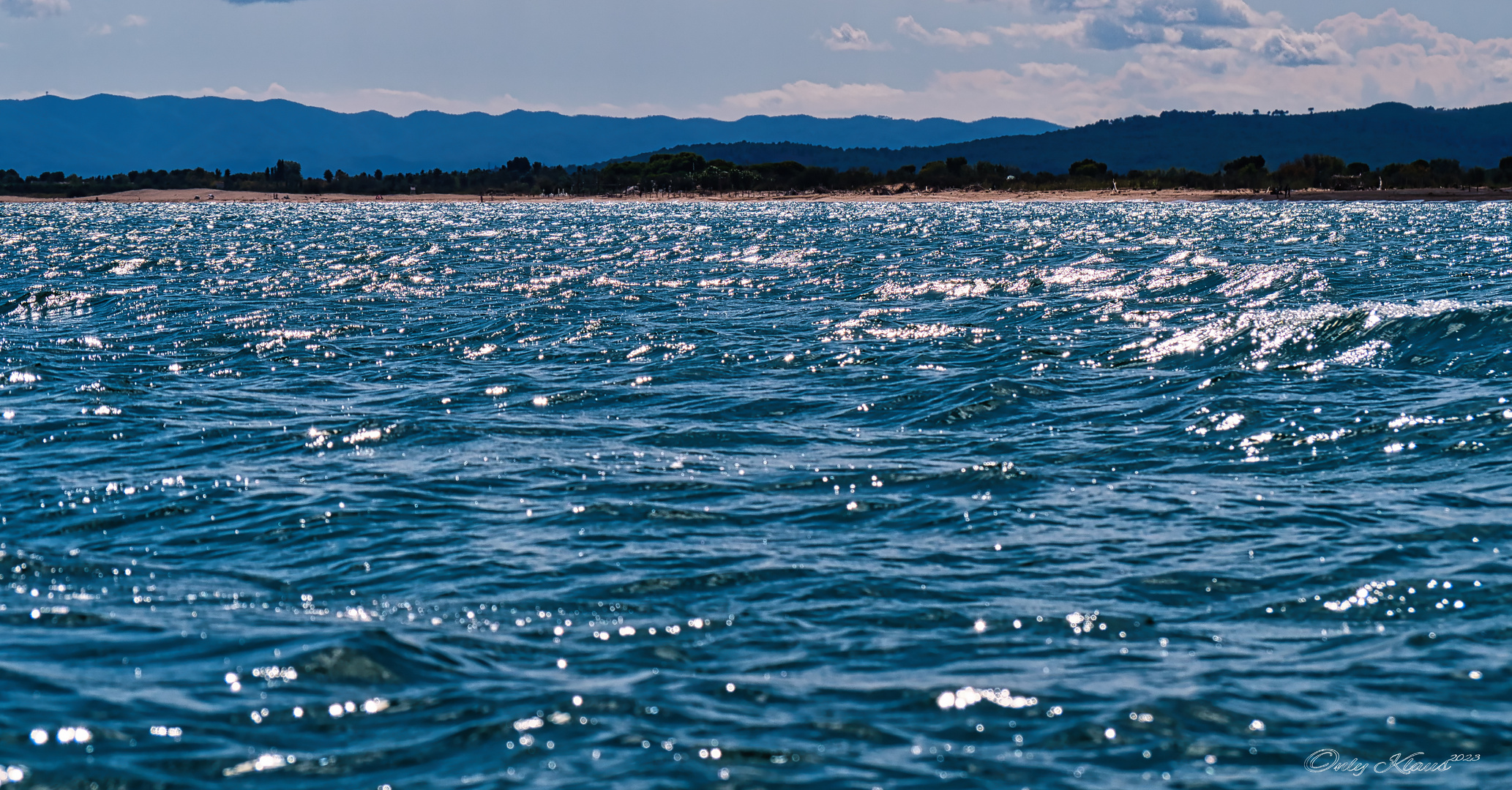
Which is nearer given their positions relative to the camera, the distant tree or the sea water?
the sea water

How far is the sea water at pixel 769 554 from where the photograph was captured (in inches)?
316

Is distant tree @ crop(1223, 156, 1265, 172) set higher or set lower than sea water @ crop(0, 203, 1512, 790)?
higher

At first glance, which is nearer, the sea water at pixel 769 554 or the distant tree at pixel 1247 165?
the sea water at pixel 769 554

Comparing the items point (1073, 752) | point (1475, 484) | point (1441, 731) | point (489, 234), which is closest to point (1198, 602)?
point (1441, 731)

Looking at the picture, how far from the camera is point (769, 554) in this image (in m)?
12.1

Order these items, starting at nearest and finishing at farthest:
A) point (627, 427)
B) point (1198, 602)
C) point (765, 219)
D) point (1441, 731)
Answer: point (1441, 731) → point (1198, 602) → point (627, 427) → point (765, 219)

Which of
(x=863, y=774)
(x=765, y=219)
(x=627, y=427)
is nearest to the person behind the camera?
(x=863, y=774)

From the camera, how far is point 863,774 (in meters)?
7.54

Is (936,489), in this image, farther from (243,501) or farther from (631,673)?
(243,501)

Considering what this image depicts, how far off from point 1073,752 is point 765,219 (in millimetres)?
101243

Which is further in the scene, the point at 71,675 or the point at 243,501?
the point at 243,501

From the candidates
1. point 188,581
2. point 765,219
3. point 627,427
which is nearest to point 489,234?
point 765,219

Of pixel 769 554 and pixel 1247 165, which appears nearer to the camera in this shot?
pixel 769 554

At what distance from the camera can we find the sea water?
803 cm
